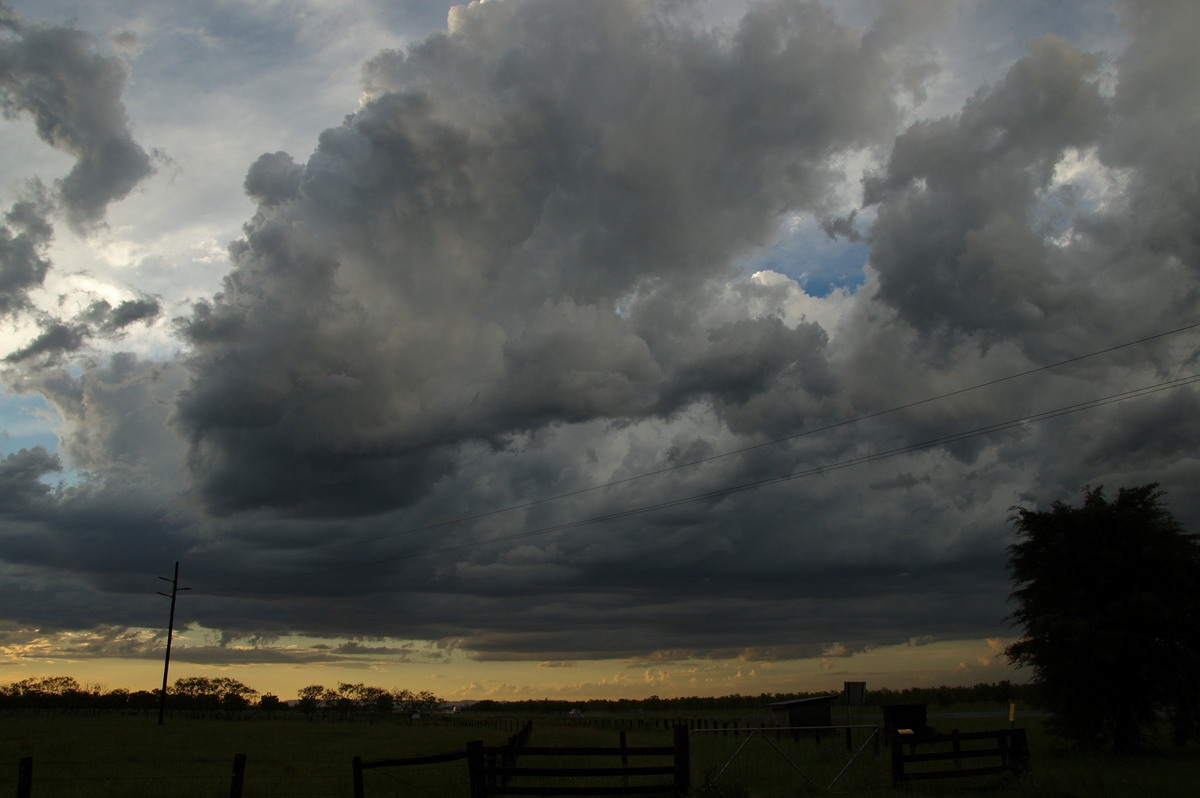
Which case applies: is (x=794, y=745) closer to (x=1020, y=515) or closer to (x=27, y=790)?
(x=1020, y=515)

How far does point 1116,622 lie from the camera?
2930 centimetres

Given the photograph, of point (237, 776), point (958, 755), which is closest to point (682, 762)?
point (958, 755)

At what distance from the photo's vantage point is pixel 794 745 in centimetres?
4081

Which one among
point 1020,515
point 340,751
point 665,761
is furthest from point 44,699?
point 1020,515

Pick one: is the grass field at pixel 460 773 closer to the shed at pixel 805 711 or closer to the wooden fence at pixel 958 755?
the wooden fence at pixel 958 755

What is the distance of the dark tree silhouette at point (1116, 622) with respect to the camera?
2877cm

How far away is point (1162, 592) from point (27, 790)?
112 ft

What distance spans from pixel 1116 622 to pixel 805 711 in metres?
19.4

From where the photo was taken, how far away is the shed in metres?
44.1

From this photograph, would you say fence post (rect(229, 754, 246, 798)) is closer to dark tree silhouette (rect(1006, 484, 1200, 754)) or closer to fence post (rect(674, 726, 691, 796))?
fence post (rect(674, 726, 691, 796))

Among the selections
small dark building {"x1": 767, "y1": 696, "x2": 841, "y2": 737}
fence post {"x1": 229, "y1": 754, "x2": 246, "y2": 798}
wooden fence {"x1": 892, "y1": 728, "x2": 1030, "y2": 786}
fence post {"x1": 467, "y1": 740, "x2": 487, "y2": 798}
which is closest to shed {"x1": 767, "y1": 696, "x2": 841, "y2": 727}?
small dark building {"x1": 767, "y1": 696, "x2": 841, "y2": 737}

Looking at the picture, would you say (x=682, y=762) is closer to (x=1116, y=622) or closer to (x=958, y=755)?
(x=958, y=755)

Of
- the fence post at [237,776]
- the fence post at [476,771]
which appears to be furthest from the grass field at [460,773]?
the fence post at [237,776]

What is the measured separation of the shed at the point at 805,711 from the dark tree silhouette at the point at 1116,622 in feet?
49.4
